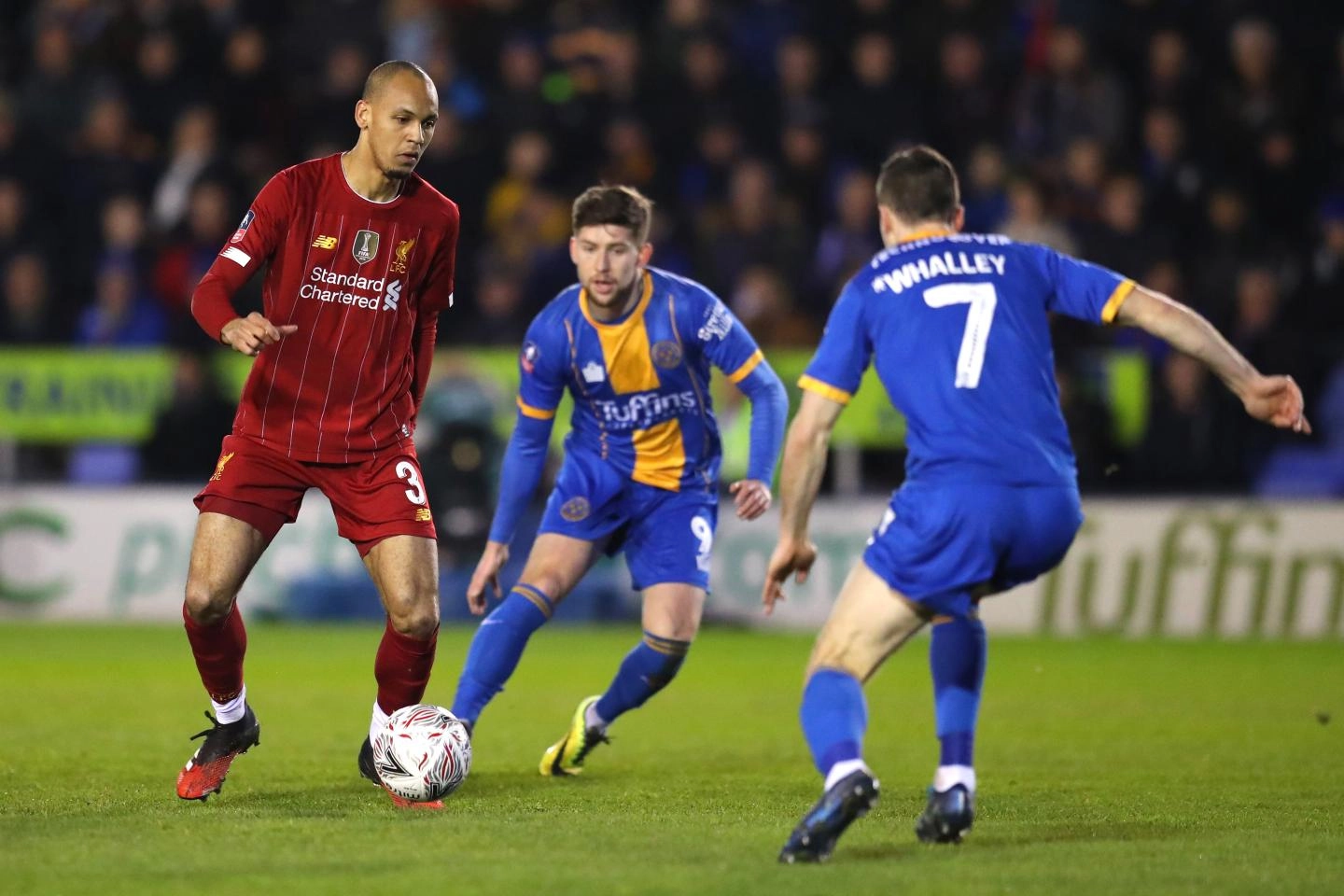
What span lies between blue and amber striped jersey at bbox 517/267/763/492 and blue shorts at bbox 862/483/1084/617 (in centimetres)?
238

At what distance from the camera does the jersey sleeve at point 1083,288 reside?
5.82 meters

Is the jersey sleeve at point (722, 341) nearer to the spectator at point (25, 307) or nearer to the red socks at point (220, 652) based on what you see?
the red socks at point (220, 652)

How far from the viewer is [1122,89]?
16.7 metres

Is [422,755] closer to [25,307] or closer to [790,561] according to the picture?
[790,561]

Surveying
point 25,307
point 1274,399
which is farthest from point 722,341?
point 25,307

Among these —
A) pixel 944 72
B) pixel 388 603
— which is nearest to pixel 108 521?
pixel 944 72

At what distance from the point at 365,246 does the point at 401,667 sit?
1537 mm

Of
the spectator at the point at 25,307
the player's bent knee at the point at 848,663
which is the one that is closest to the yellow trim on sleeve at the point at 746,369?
the player's bent knee at the point at 848,663

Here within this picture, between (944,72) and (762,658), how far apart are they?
598 cm

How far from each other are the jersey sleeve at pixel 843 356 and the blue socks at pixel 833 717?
822mm

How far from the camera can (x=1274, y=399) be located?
5691 mm

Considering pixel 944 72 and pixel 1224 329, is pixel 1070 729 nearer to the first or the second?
pixel 1224 329

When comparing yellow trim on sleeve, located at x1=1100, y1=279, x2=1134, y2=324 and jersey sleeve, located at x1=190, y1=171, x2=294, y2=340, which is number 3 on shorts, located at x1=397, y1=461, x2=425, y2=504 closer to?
jersey sleeve, located at x1=190, y1=171, x2=294, y2=340

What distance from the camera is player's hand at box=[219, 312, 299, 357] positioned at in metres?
6.35
